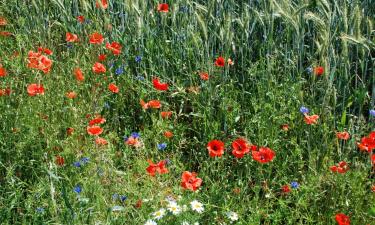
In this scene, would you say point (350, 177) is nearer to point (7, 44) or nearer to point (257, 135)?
point (257, 135)

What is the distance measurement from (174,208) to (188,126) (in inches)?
37.7

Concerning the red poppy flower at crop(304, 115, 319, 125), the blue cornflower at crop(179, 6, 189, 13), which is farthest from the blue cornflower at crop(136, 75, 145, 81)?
the red poppy flower at crop(304, 115, 319, 125)

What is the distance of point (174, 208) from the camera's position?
2.34 metres

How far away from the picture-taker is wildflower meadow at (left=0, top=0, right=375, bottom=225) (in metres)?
2.56

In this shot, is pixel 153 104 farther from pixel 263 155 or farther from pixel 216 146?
pixel 263 155

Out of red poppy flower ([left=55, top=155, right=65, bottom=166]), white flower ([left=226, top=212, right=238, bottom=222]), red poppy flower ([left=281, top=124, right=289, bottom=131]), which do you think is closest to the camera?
white flower ([left=226, top=212, right=238, bottom=222])

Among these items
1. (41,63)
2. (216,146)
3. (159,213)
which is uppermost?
(41,63)

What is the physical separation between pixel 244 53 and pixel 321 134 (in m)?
0.82

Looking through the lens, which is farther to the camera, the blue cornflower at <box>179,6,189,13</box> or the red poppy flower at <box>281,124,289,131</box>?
the blue cornflower at <box>179,6,189,13</box>

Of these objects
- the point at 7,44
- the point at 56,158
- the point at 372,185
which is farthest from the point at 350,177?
the point at 7,44

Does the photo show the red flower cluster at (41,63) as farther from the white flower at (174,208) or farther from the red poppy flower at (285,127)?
the red poppy flower at (285,127)

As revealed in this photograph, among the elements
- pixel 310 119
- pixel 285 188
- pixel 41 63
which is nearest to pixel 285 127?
pixel 310 119

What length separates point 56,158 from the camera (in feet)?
8.77

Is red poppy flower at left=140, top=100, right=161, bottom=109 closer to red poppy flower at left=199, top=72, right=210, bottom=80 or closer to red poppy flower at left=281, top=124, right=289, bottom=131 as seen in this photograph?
red poppy flower at left=199, top=72, right=210, bottom=80
